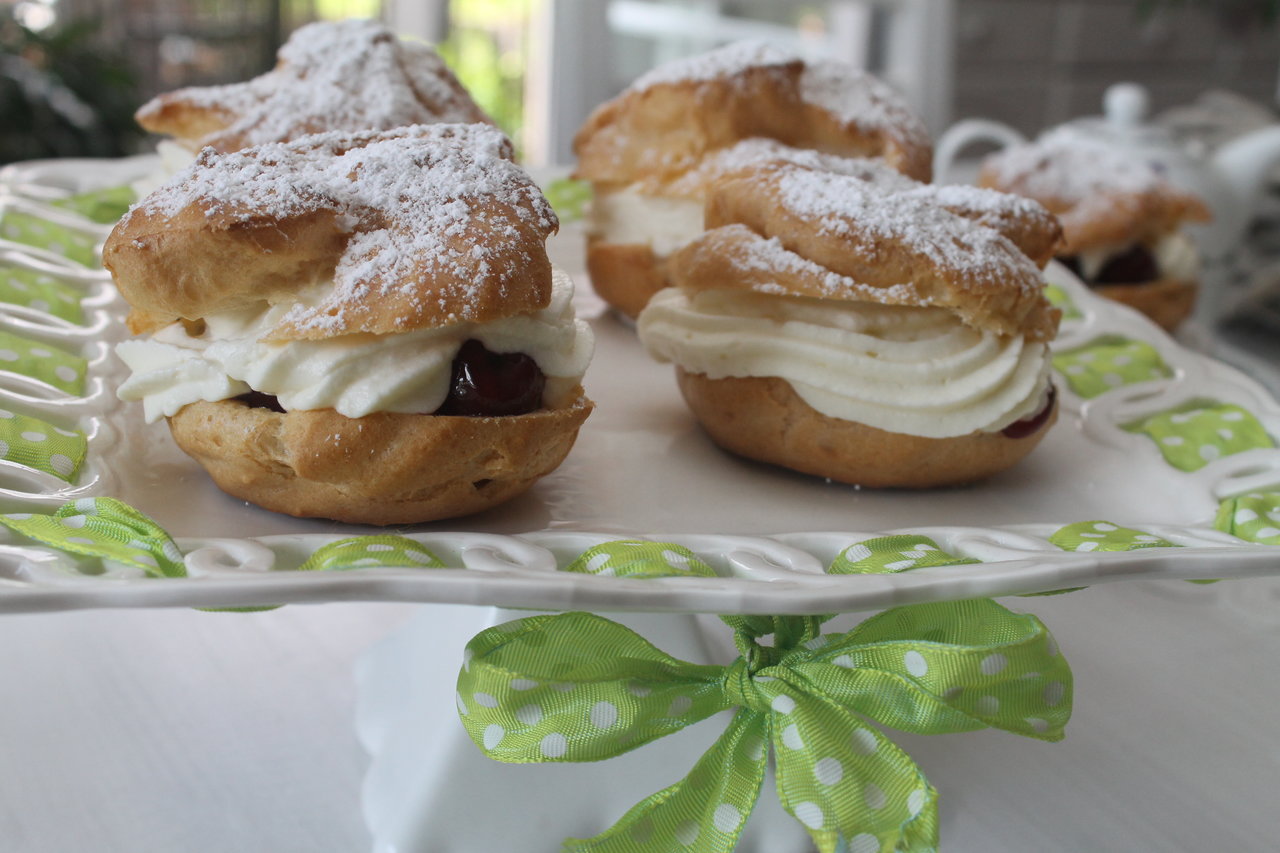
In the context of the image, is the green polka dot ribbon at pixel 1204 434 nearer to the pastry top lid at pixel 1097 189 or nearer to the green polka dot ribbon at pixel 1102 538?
the green polka dot ribbon at pixel 1102 538

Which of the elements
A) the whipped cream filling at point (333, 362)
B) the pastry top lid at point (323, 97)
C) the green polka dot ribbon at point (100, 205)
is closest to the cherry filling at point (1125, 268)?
the pastry top lid at point (323, 97)

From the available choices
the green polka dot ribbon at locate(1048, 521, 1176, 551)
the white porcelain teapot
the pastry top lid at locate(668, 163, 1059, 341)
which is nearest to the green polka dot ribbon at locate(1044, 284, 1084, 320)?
the pastry top lid at locate(668, 163, 1059, 341)

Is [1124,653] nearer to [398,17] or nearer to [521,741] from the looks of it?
[521,741]

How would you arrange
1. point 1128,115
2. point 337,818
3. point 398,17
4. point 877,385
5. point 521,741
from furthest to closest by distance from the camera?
point 398,17 < point 1128,115 < point 877,385 < point 337,818 < point 521,741

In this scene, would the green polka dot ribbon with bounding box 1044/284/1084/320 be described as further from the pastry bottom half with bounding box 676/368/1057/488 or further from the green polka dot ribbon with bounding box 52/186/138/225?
the green polka dot ribbon with bounding box 52/186/138/225

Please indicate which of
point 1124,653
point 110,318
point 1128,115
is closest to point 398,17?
point 1128,115
